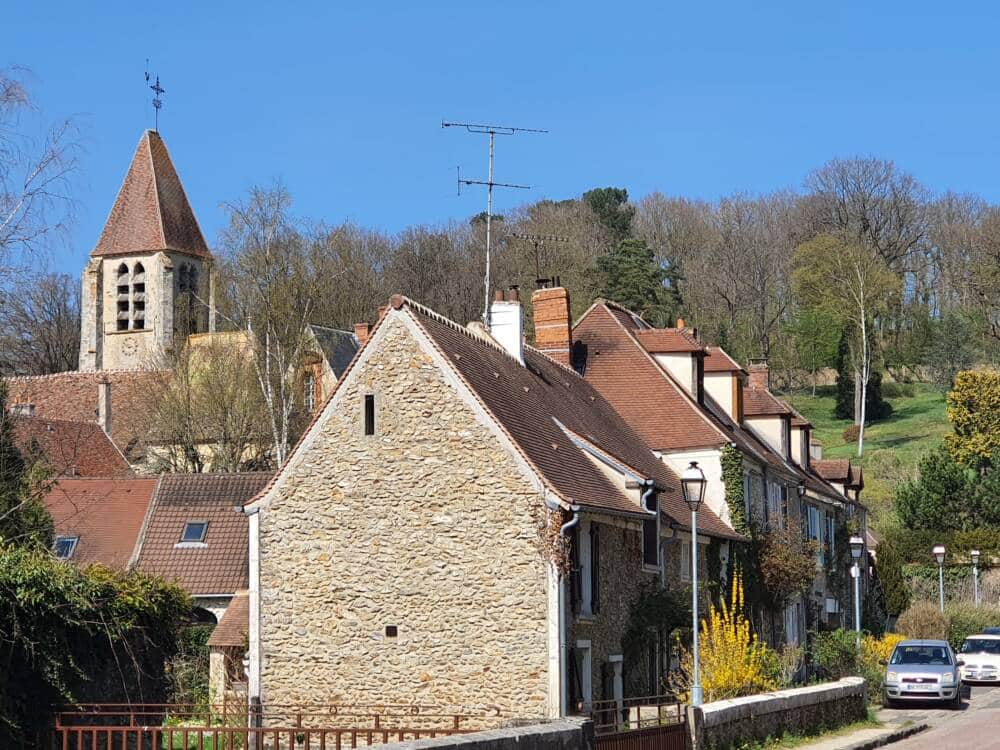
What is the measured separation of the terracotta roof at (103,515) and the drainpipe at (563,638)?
47.7 ft

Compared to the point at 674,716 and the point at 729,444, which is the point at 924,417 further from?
the point at 674,716

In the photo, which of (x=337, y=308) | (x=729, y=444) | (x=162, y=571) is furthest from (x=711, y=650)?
(x=337, y=308)

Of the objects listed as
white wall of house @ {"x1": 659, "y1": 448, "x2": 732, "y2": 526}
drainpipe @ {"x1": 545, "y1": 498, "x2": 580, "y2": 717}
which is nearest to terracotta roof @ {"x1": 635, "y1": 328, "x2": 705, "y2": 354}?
white wall of house @ {"x1": 659, "y1": 448, "x2": 732, "y2": 526}

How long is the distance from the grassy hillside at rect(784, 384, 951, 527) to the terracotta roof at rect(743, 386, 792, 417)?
22827mm

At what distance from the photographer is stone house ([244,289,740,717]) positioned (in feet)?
79.3

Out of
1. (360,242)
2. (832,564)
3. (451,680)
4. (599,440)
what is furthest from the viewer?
(360,242)

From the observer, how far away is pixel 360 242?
83.0 metres

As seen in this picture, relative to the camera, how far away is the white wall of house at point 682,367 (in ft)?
118

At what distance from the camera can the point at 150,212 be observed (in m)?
77.4

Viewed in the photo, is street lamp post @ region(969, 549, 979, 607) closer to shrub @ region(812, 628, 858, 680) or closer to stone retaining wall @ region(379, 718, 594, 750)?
shrub @ region(812, 628, 858, 680)

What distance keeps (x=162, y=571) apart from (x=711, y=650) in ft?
48.2

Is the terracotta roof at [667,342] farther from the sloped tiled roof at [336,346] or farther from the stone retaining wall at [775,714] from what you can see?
the sloped tiled roof at [336,346]

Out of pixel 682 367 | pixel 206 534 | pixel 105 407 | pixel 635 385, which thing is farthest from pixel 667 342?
pixel 105 407

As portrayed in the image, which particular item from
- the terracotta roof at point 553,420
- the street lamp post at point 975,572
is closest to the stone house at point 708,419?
the terracotta roof at point 553,420
